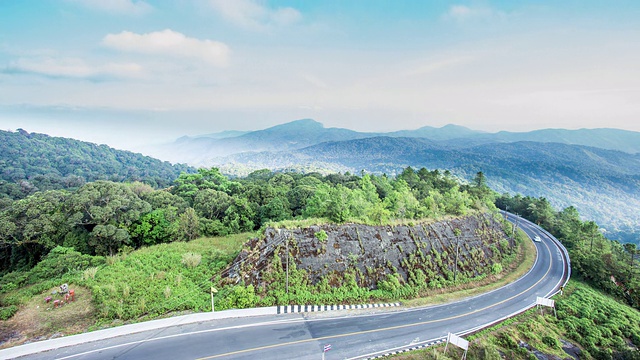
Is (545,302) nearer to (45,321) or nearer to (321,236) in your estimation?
(321,236)

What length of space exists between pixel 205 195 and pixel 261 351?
2640 cm

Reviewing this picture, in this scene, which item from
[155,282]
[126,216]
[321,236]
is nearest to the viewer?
[155,282]

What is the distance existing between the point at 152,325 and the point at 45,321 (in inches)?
212

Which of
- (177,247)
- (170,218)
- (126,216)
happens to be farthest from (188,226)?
(126,216)

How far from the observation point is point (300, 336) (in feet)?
52.1

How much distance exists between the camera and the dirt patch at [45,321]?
1347cm

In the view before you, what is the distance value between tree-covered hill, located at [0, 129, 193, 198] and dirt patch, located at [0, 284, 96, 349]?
81130mm

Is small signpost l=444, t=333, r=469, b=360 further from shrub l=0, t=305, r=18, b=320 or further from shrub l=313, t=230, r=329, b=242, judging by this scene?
shrub l=0, t=305, r=18, b=320

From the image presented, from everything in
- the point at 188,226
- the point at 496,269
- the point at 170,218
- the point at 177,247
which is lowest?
the point at 496,269

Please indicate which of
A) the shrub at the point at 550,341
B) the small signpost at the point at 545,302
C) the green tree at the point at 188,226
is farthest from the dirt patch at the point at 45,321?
the small signpost at the point at 545,302

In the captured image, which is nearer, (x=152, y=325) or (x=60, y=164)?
(x=152, y=325)

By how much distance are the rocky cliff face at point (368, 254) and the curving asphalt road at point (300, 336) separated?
3.16m

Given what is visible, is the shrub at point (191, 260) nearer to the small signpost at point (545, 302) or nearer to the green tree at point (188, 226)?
the green tree at point (188, 226)

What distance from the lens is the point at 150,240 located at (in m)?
28.7
